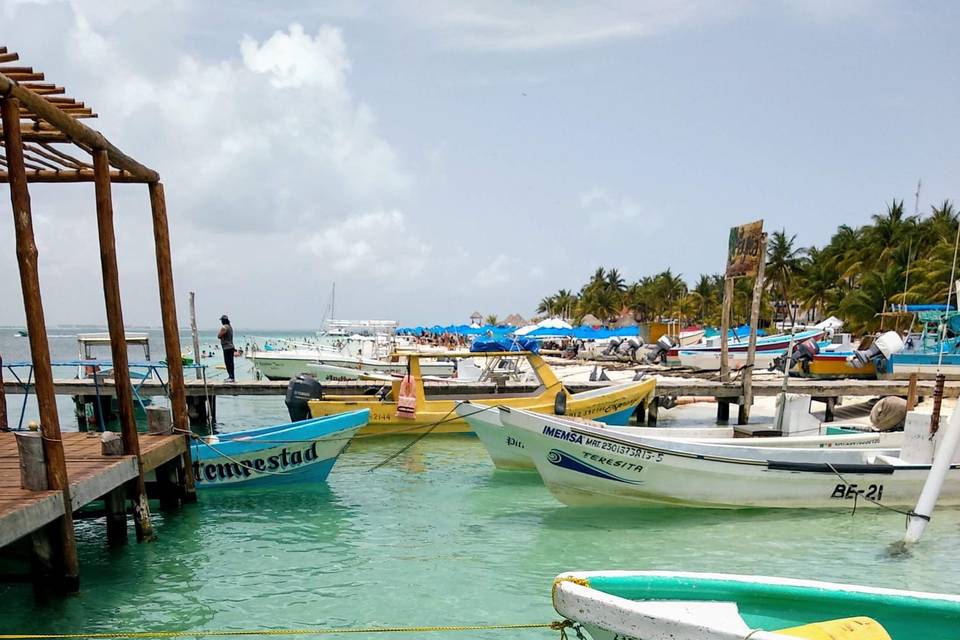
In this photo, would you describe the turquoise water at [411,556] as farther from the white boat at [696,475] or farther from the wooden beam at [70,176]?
the wooden beam at [70,176]

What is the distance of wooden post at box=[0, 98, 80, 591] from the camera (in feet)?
21.8

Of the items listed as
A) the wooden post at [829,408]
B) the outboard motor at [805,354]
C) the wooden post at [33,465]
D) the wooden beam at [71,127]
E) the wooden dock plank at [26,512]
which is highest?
the wooden beam at [71,127]

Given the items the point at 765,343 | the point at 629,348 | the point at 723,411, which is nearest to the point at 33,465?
the point at 723,411

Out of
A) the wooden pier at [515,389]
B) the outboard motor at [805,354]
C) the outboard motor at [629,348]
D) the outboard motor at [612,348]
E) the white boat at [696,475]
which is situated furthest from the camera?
the outboard motor at [612,348]

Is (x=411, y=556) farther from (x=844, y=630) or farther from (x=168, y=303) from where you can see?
(x=844, y=630)

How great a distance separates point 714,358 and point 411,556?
30.1m

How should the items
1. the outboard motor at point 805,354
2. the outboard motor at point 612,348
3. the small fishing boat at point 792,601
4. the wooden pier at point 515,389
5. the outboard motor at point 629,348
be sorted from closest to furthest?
the small fishing boat at point 792,601, the wooden pier at point 515,389, the outboard motor at point 805,354, the outboard motor at point 629,348, the outboard motor at point 612,348

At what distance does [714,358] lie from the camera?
120ft

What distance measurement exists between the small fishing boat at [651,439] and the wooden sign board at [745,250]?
4.42 metres

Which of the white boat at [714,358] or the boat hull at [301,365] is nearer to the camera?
the boat hull at [301,365]

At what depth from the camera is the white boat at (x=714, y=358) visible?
3631 centimetres

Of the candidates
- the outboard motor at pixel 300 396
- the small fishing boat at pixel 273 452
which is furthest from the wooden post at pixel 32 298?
the outboard motor at pixel 300 396

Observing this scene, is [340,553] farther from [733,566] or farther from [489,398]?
[489,398]

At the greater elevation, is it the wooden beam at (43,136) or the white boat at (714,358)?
the wooden beam at (43,136)
